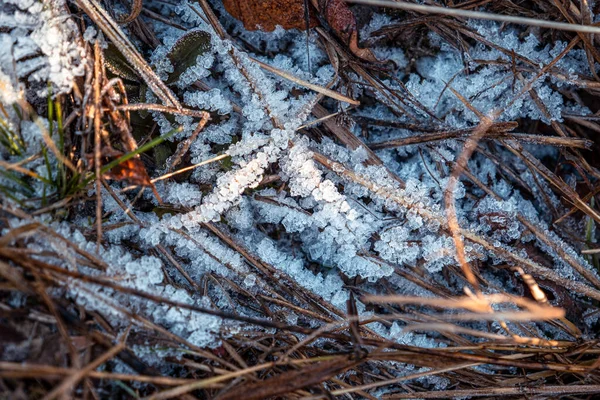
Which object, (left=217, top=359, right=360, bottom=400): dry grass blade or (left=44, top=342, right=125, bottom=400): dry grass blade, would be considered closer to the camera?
(left=44, top=342, right=125, bottom=400): dry grass blade

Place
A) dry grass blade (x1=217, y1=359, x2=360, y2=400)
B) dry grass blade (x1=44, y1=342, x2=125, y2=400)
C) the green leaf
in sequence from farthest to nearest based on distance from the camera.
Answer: the green leaf < dry grass blade (x1=217, y1=359, x2=360, y2=400) < dry grass blade (x1=44, y1=342, x2=125, y2=400)

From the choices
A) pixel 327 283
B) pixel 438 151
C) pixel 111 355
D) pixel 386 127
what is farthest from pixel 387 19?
pixel 111 355

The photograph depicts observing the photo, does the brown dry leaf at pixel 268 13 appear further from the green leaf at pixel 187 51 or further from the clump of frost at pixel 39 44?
the clump of frost at pixel 39 44

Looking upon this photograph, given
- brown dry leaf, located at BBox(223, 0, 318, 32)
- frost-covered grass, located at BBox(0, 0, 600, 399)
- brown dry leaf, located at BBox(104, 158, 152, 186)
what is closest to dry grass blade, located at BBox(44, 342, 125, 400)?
frost-covered grass, located at BBox(0, 0, 600, 399)

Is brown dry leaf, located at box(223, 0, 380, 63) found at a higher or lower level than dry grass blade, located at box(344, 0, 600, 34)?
lower

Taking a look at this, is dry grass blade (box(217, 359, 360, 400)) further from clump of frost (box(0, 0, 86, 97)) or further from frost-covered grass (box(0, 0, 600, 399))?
clump of frost (box(0, 0, 86, 97))

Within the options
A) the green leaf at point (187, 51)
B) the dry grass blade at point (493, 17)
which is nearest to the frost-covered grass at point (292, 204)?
the green leaf at point (187, 51)

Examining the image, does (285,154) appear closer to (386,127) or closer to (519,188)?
(386,127)
